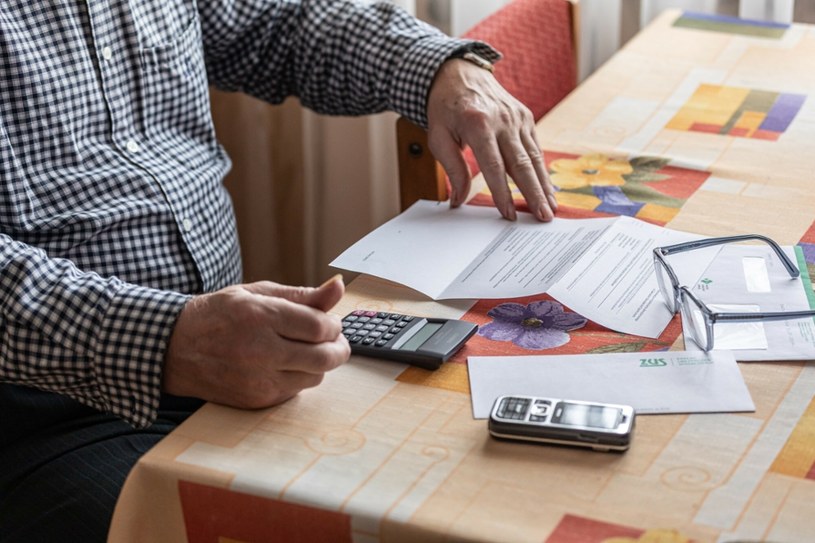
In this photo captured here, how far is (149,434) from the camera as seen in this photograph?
1.09 m

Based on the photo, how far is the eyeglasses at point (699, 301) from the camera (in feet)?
2.76

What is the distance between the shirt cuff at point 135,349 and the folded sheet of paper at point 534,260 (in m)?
0.22

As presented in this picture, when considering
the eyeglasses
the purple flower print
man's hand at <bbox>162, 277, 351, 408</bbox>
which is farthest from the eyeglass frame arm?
man's hand at <bbox>162, 277, 351, 408</bbox>

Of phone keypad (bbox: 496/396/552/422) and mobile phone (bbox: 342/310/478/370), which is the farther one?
mobile phone (bbox: 342/310/478/370)

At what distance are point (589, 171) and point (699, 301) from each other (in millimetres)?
423

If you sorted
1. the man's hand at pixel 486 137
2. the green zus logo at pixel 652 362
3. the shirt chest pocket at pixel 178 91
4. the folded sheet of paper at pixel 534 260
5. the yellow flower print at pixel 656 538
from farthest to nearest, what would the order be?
the shirt chest pocket at pixel 178 91 → the man's hand at pixel 486 137 → the folded sheet of paper at pixel 534 260 → the green zus logo at pixel 652 362 → the yellow flower print at pixel 656 538

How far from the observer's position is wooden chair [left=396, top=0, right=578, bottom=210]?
1327 millimetres

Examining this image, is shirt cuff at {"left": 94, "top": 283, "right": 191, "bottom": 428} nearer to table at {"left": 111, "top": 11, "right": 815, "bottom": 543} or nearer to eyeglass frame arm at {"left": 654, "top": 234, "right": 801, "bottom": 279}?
table at {"left": 111, "top": 11, "right": 815, "bottom": 543}

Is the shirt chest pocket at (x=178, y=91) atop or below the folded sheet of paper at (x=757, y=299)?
atop

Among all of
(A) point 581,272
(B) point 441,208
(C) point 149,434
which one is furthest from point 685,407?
(C) point 149,434

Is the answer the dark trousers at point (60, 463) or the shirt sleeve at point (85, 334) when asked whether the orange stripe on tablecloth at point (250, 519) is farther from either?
the dark trousers at point (60, 463)

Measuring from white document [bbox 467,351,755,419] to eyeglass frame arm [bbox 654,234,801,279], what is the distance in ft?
0.49

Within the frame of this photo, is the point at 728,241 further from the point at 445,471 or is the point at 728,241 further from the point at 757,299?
the point at 445,471

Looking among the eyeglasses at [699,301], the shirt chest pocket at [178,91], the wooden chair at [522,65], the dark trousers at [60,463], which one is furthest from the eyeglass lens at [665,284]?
the shirt chest pocket at [178,91]
